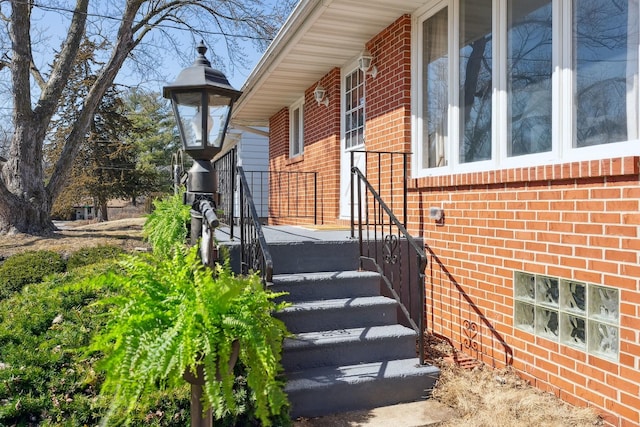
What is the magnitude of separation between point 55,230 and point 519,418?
1050cm

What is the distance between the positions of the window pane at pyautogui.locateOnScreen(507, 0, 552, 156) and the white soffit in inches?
50.2

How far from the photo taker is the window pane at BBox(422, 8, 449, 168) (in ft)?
13.9

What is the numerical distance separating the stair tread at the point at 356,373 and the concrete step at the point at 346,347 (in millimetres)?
53

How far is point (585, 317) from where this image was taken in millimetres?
2744

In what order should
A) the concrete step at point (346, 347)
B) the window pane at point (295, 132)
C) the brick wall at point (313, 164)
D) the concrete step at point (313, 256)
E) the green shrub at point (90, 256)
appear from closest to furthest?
the concrete step at point (346, 347)
the concrete step at point (313, 256)
the brick wall at point (313, 164)
the green shrub at point (90, 256)
the window pane at point (295, 132)

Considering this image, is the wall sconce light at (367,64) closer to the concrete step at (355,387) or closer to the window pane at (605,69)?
the window pane at (605,69)

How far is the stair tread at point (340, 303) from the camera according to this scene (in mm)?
3334

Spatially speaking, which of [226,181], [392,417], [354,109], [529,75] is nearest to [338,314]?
[392,417]

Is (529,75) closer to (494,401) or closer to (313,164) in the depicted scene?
(494,401)

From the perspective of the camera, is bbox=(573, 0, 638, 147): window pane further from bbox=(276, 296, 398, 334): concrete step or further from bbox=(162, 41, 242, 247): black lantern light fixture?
bbox=(162, 41, 242, 247): black lantern light fixture

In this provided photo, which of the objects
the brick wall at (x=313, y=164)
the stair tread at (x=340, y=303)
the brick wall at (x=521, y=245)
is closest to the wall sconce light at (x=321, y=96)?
the brick wall at (x=313, y=164)

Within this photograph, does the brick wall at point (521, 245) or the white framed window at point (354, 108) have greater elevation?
the white framed window at point (354, 108)

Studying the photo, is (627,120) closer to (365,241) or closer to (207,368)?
(365,241)

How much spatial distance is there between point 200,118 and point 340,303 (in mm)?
1701
